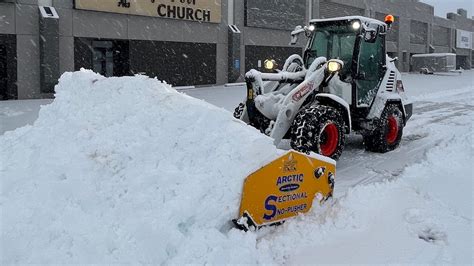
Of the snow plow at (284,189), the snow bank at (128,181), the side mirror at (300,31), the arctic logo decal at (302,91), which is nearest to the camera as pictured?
the snow bank at (128,181)

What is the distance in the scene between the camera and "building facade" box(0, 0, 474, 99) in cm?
1600

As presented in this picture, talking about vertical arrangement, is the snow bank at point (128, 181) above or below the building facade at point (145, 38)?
below

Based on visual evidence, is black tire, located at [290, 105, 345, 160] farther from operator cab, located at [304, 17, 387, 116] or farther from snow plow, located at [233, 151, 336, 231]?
snow plow, located at [233, 151, 336, 231]

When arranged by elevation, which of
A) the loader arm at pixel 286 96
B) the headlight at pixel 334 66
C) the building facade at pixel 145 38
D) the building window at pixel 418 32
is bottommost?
the loader arm at pixel 286 96

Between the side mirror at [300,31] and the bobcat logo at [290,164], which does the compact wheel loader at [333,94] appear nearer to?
the side mirror at [300,31]

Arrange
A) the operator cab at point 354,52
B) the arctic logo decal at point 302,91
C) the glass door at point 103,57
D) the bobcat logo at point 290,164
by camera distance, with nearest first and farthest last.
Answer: the bobcat logo at point 290,164 → the arctic logo decal at point 302,91 → the operator cab at point 354,52 → the glass door at point 103,57

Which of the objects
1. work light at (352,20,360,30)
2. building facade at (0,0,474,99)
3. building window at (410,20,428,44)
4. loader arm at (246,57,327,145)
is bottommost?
loader arm at (246,57,327,145)

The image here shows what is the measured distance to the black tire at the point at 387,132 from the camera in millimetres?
8172

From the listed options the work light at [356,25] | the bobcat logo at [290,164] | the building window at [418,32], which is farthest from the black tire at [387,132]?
the building window at [418,32]

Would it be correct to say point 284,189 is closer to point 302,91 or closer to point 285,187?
point 285,187

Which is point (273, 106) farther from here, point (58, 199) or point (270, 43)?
point (270, 43)

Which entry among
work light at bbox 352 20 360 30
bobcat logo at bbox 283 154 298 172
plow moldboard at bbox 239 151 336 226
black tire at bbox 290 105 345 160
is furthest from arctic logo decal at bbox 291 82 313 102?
bobcat logo at bbox 283 154 298 172

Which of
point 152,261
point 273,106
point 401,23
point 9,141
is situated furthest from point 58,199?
point 401,23

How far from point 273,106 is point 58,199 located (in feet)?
12.5
